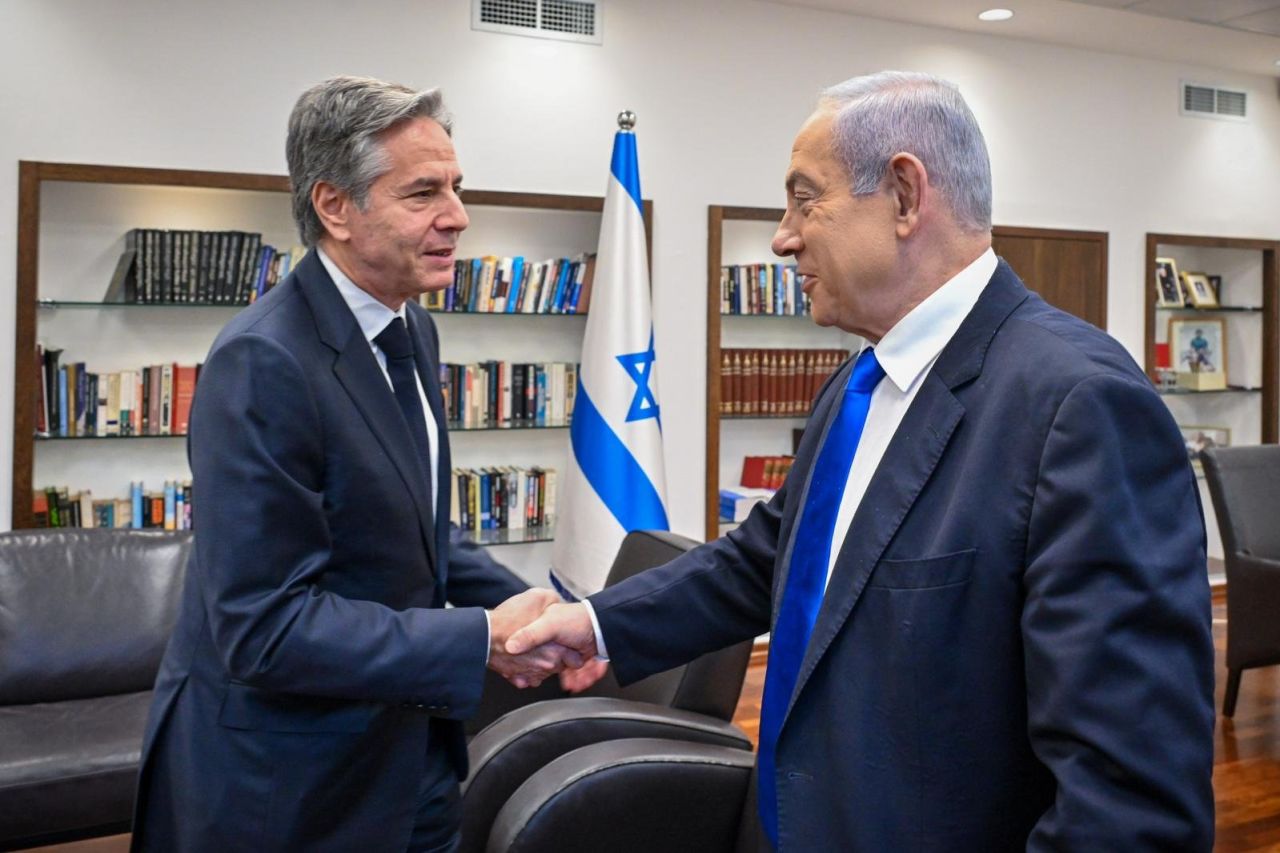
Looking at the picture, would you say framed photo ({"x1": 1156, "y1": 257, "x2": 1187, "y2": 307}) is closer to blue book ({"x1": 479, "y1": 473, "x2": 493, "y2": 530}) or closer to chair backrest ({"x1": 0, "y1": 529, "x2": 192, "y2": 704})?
blue book ({"x1": 479, "y1": 473, "x2": 493, "y2": 530})

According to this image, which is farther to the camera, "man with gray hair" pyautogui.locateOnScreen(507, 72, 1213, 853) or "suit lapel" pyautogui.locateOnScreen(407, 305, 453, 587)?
"suit lapel" pyautogui.locateOnScreen(407, 305, 453, 587)

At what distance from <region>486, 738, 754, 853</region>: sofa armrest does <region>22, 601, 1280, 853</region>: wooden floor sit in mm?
1083

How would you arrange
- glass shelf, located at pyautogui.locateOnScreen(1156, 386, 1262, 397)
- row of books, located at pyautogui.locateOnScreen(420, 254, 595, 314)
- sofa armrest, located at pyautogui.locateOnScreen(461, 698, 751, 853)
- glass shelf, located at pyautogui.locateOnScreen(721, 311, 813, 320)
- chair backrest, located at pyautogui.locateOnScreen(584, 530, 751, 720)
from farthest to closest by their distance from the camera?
glass shelf, located at pyautogui.locateOnScreen(1156, 386, 1262, 397), glass shelf, located at pyautogui.locateOnScreen(721, 311, 813, 320), row of books, located at pyautogui.locateOnScreen(420, 254, 595, 314), chair backrest, located at pyautogui.locateOnScreen(584, 530, 751, 720), sofa armrest, located at pyautogui.locateOnScreen(461, 698, 751, 853)

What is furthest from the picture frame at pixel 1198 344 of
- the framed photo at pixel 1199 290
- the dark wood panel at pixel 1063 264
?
the dark wood panel at pixel 1063 264

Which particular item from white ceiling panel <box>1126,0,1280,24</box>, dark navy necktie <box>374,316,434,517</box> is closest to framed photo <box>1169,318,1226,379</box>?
white ceiling panel <box>1126,0,1280,24</box>

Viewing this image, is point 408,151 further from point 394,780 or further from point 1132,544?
point 1132,544

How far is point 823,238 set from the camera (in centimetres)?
132

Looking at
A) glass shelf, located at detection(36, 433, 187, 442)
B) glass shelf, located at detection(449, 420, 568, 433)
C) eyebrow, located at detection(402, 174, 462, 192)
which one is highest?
eyebrow, located at detection(402, 174, 462, 192)

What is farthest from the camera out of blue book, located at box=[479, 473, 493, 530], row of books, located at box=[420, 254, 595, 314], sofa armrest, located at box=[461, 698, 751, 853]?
blue book, located at box=[479, 473, 493, 530]

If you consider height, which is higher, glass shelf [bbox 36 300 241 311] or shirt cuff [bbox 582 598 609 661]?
glass shelf [bbox 36 300 241 311]

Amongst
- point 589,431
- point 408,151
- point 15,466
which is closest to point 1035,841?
point 408,151

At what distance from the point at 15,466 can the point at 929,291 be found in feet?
13.0

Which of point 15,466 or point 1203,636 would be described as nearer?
point 1203,636

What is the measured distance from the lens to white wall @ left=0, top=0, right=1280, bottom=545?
4.20 metres
